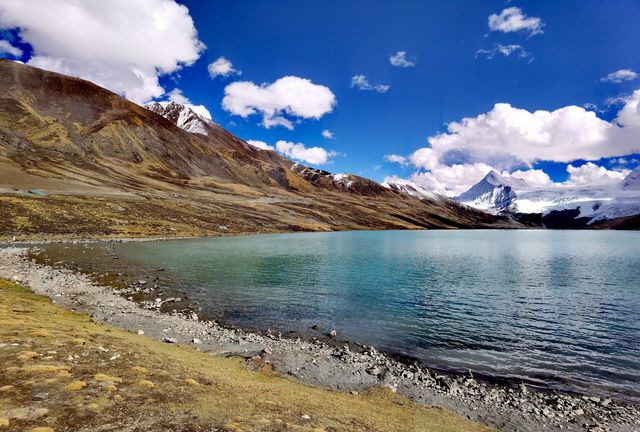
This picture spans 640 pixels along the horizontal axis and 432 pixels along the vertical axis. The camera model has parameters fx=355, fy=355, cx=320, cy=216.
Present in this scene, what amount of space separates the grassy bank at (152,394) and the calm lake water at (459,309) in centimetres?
976

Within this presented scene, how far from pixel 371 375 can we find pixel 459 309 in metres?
20.5

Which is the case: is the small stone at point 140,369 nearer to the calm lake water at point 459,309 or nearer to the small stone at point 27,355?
the small stone at point 27,355

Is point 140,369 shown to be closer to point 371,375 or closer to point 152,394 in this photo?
point 152,394

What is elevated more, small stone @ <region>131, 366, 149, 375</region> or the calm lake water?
small stone @ <region>131, 366, 149, 375</region>

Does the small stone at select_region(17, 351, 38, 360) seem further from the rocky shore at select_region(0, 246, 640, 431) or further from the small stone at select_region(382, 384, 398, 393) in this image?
the small stone at select_region(382, 384, 398, 393)

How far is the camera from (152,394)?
13.2 m

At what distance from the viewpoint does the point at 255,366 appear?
21562 millimetres

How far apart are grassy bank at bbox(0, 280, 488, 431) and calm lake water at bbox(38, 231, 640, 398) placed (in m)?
9.76

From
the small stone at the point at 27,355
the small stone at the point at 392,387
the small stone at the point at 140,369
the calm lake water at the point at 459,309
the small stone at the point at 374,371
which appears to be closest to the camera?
the small stone at the point at 27,355

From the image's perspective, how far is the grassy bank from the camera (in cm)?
1102

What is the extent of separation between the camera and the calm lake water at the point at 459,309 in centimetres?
2464

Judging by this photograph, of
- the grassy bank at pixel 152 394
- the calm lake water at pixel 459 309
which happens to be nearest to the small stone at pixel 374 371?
the grassy bank at pixel 152 394

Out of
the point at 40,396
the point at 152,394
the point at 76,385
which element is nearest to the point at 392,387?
the point at 152,394

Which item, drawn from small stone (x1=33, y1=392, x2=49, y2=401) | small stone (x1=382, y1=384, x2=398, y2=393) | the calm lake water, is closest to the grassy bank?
small stone (x1=33, y1=392, x2=49, y2=401)
